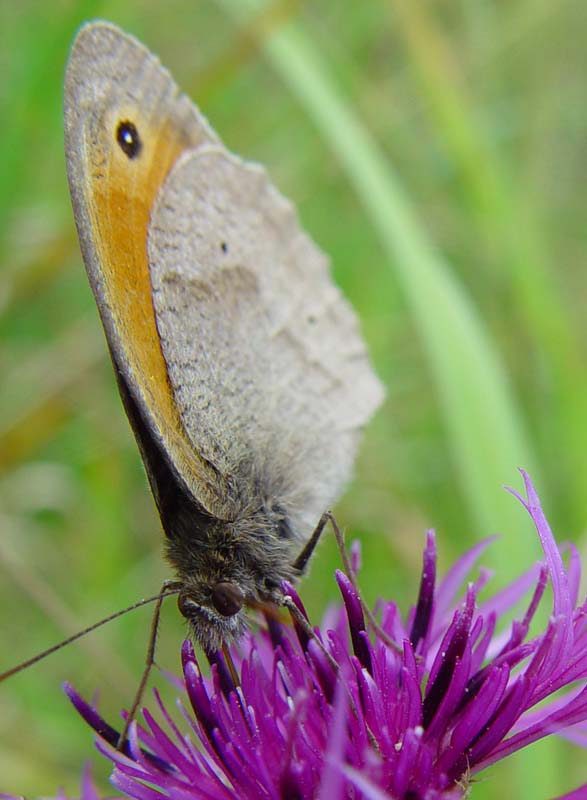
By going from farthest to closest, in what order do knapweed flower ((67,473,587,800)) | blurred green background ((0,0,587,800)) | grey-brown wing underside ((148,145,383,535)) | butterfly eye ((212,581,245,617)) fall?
1. blurred green background ((0,0,587,800))
2. grey-brown wing underside ((148,145,383,535))
3. butterfly eye ((212,581,245,617))
4. knapweed flower ((67,473,587,800))

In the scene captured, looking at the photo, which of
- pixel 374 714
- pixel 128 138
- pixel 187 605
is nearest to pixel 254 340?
pixel 128 138

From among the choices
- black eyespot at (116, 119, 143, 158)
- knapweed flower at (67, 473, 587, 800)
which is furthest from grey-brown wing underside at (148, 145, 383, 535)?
knapweed flower at (67, 473, 587, 800)

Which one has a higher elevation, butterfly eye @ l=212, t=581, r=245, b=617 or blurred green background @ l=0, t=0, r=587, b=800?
blurred green background @ l=0, t=0, r=587, b=800

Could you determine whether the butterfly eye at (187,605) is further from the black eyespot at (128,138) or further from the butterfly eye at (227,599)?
the black eyespot at (128,138)

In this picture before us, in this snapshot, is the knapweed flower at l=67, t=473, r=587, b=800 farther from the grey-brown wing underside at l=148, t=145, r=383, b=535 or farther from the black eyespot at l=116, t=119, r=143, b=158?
the black eyespot at l=116, t=119, r=143, b=158

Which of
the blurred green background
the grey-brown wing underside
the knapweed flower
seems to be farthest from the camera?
the blurred green background

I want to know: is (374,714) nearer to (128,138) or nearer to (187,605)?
(187,605)
